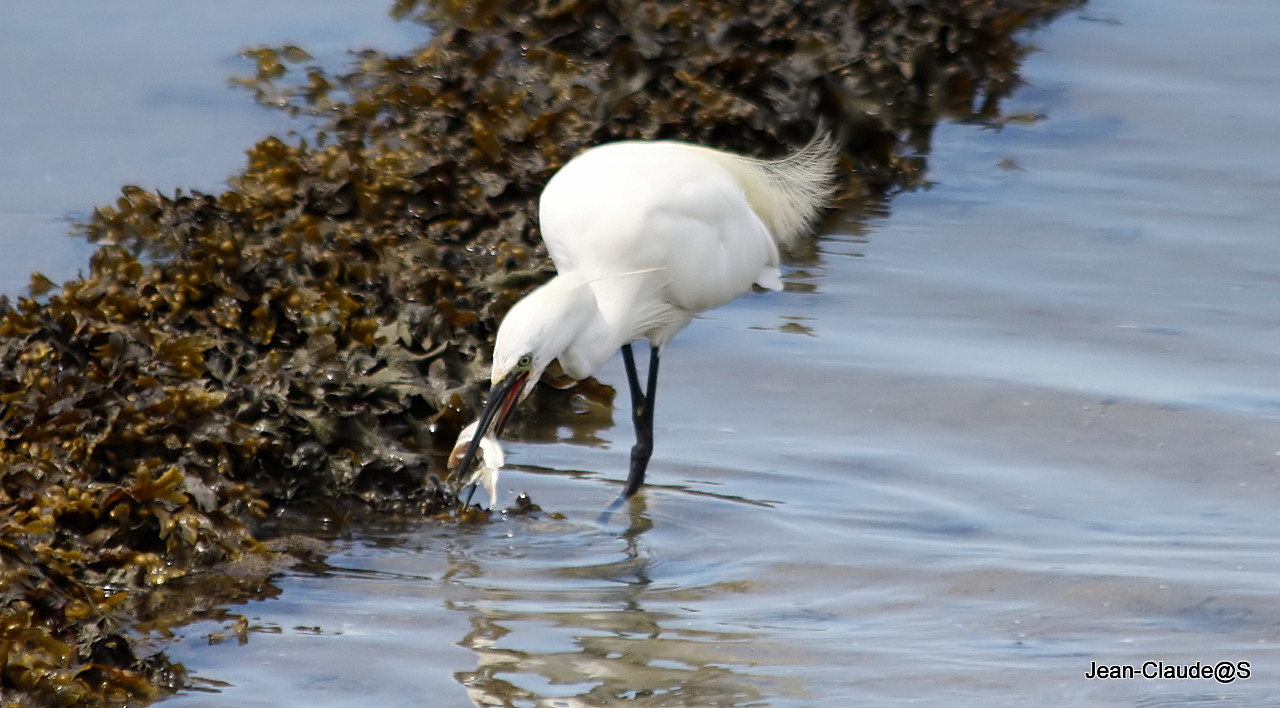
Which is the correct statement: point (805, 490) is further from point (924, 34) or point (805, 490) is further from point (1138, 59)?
point (1138, 59)

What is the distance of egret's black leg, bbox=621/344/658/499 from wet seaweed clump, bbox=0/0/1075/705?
41cm

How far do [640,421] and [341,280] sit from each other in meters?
1.25

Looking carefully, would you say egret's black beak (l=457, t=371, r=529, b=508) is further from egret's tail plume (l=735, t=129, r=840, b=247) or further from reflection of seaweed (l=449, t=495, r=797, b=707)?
egret's tail plume (l=735, t=129, r=840, b=247)

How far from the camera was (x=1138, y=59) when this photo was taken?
9.44 meters

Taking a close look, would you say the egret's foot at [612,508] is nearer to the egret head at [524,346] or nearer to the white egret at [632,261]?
the white egret at [632,261]

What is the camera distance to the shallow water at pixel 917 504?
12.8ft

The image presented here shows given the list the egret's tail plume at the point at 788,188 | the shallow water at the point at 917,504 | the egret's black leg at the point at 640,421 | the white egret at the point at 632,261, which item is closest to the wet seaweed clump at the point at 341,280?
the shallow water at the point at 917,504

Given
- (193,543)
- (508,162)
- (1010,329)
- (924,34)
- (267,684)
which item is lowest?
(267,684)

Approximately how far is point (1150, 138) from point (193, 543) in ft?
18.9

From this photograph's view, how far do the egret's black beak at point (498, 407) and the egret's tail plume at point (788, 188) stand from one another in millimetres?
1657

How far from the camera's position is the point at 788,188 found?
250 inches

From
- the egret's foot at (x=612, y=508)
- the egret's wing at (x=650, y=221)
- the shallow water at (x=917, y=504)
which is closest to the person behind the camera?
the shallow water at (x=917, y=504)

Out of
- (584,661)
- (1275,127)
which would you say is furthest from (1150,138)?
(584,661)

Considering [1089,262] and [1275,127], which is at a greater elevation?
[1275,127]
